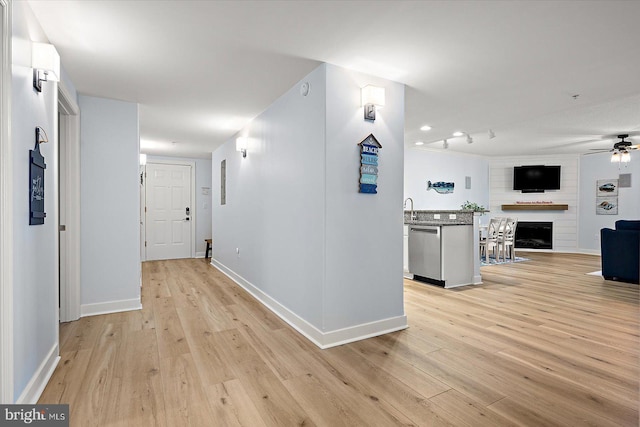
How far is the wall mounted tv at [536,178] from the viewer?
27.6ft

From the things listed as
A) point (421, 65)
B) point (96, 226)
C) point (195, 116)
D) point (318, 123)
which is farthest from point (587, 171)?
point (96, 226)

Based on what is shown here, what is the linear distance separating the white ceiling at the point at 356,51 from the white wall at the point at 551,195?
4.57 m

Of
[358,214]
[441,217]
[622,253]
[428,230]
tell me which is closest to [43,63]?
[358,214]

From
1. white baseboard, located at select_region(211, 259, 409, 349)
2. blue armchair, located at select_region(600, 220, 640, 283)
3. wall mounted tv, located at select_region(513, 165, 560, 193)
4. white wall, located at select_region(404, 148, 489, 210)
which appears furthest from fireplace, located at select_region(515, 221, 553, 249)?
white baseboard, located at select_region(211, 259, 409, 349)

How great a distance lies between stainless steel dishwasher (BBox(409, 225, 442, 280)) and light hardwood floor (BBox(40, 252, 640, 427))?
0.93m

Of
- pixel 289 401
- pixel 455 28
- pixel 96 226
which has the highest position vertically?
pixel 455 28

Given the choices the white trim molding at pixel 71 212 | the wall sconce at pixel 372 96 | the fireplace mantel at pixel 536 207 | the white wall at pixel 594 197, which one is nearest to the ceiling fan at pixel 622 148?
the white wall at pixel 594 197

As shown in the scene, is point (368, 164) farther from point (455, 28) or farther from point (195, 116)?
point (195, 116)

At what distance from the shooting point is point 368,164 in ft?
9.52

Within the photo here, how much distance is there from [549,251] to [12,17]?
10.3 m

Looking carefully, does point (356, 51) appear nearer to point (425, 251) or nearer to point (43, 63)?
point (43, 63)

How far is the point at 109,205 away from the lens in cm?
364

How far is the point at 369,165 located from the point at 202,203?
570 centimetres

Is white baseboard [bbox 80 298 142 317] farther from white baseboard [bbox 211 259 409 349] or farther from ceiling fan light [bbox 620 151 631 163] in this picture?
ceiling fan light [bbox 620 151 631 163]
